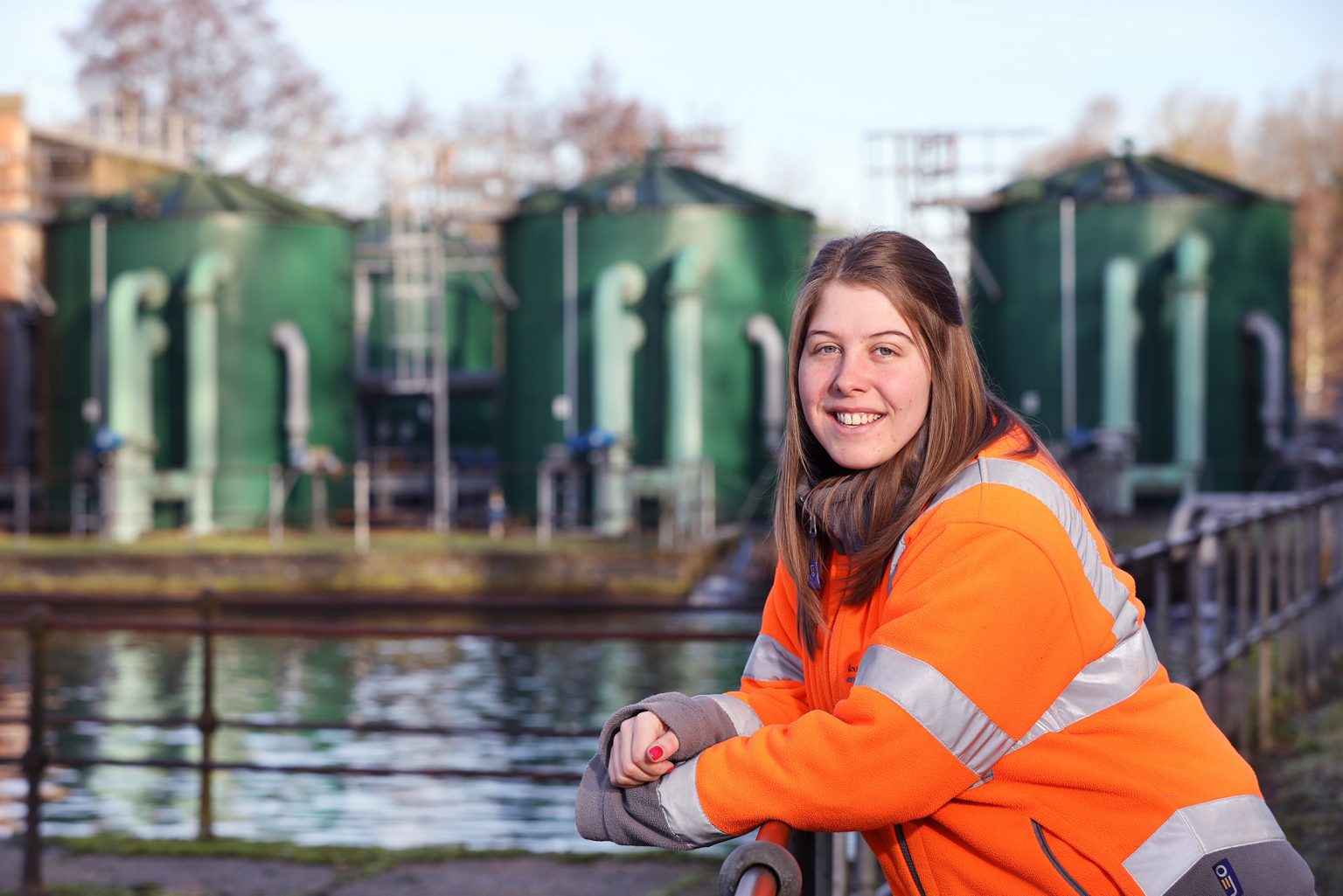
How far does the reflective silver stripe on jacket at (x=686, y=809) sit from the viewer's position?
7.25ft

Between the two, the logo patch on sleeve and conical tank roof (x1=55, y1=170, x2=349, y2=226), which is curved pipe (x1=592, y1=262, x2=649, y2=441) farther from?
the logo patch on sleeve

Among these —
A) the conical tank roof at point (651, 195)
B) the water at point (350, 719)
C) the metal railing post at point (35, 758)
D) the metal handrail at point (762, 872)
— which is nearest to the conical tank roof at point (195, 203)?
the conical tank roof at point (651, 195)

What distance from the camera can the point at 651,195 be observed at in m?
26.2

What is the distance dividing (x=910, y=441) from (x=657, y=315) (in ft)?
77.1

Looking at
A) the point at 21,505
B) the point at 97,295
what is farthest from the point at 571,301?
the point at 21,505

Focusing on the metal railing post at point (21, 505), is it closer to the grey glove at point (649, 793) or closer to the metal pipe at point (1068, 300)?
the metal pipe at point (1068, 300)

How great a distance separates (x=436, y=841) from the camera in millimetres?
7723

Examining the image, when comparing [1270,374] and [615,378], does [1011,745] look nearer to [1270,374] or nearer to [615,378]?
[615,378]

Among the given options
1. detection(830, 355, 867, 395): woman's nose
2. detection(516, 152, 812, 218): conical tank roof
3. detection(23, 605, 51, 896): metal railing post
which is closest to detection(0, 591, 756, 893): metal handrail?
detection(23, 605, 51, 896): metal railing post

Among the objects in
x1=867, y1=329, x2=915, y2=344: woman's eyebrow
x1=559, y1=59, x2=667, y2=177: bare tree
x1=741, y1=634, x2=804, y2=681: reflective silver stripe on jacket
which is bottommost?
x1=741, y1=634, x2=804, y2=681: reflective silver stripe on jacket

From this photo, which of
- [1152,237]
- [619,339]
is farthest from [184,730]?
[1152,237]

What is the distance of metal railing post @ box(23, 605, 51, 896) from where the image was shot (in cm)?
563

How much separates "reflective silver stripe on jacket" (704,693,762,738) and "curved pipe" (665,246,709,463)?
22.3 meters

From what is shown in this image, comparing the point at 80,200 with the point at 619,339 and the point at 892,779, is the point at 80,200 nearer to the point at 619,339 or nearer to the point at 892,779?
the point at 619,339
